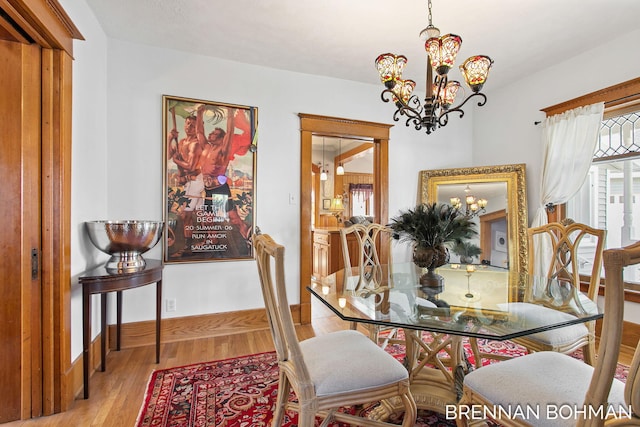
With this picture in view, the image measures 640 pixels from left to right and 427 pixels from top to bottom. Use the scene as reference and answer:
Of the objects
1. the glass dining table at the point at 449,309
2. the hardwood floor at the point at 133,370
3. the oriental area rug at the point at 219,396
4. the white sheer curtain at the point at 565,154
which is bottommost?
the hardwood floor at the point at 133,370

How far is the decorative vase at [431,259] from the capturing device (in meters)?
1.79

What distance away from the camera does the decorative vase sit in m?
1.79

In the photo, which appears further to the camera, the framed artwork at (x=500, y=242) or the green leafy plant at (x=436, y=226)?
the framed artwork at (x=500, y=242)

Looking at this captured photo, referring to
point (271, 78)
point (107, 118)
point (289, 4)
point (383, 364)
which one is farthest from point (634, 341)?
point (107, 118)

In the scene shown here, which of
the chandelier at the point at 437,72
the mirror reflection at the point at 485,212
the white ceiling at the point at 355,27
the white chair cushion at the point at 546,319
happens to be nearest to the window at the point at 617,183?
the white ceiling at the point at 355,27

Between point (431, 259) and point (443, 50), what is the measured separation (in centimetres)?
120

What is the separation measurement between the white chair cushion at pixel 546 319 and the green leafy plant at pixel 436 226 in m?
0.45

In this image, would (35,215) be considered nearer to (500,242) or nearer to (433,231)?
(433,231)

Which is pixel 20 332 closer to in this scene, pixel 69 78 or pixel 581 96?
pixel 69 78

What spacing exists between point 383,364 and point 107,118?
Answer: 284 centimetres

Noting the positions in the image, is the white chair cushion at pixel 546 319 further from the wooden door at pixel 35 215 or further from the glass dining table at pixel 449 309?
the wooden door at pixel 35 215

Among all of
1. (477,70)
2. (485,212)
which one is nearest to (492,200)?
(485,212)

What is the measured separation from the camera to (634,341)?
2.44m

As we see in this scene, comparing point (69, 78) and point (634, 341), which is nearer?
point (69, 78)
